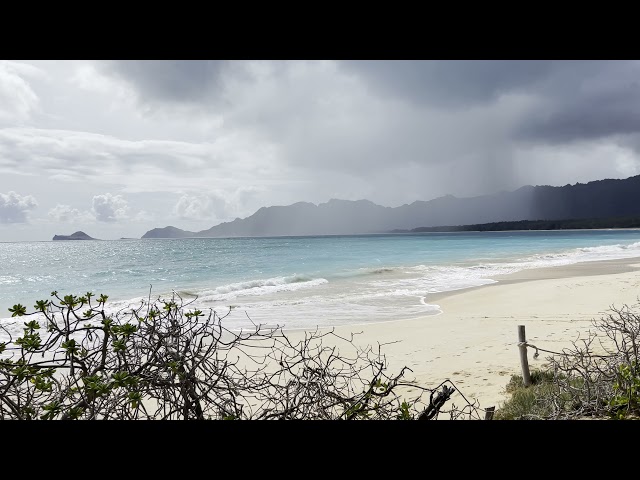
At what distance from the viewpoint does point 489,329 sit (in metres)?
8.30

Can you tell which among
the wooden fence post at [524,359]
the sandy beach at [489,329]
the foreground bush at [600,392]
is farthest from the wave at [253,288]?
the foreground bush at [600,392]

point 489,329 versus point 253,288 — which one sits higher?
point 253,288

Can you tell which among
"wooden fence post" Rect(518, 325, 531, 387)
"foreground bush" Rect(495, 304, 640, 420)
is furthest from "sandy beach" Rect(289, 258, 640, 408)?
"foreground bush" Rect(495, 304, 640, 420)

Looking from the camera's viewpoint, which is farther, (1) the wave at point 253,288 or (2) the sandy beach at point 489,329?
(1) the wave at point 253,288

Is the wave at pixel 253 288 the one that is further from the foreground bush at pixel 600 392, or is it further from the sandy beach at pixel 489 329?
the foreground bush at pixel 600 392

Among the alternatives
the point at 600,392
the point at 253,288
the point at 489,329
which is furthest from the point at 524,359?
the point at 253,288

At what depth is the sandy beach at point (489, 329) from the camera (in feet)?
18.5

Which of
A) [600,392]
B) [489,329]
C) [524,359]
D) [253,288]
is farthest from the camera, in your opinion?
[253,288]

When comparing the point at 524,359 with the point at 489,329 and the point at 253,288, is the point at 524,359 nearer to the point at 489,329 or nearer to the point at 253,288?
the point at 489,329

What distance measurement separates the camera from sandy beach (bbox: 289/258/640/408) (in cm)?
563

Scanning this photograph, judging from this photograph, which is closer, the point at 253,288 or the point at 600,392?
the point at 600,392
